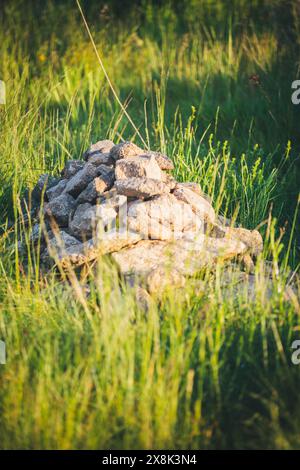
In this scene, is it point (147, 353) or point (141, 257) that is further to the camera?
point (141, 257)

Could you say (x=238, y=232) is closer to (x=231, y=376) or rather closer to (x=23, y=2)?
(x=231, y=376)

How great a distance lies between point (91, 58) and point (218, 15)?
7.92ft

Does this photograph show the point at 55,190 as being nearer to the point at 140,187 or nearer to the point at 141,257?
the point at 140,187

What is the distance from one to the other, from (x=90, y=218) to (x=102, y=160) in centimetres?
64

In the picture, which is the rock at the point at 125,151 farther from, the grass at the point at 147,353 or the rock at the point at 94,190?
the grass at the point at 147,353

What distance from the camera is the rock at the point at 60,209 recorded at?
351 centimetres

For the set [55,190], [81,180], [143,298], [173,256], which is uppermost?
[81,180]

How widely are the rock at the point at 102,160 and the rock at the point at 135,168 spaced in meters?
0.26

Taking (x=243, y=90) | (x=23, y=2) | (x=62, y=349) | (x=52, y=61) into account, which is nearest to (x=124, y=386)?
(x=62, y=349)

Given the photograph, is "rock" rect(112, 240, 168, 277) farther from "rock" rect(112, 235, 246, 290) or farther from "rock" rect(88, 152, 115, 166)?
"rock" rect(88, 152, 115, 166)

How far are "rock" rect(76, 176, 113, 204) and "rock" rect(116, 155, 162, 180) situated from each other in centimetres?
10

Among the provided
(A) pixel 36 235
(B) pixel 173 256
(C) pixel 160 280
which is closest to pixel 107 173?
(A) pixel 36 235

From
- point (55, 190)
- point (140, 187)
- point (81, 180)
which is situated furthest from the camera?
point (55, 190)

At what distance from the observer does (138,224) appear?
329 cm
